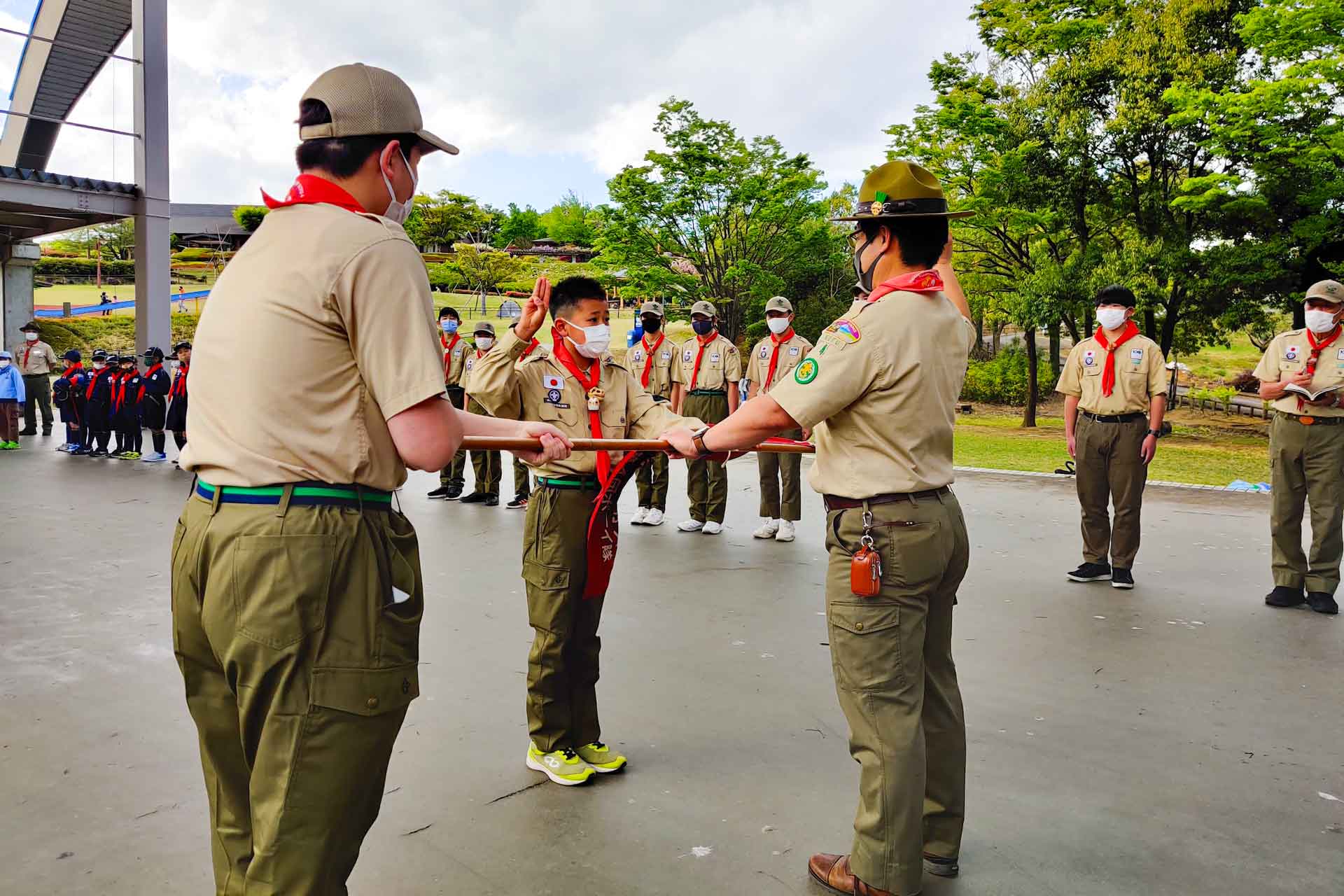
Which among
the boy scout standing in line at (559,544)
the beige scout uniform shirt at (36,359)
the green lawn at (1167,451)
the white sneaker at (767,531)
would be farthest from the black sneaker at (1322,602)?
the beige scout uniform shirt at (36,359)

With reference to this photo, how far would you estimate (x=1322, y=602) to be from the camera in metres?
6.04

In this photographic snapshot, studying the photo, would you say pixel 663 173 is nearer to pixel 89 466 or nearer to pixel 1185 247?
pixel 1185 247

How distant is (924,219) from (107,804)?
3330mm

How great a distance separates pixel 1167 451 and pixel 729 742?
50.0 ft

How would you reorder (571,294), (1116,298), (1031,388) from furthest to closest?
(1031,388), (1116,298), (571,294)

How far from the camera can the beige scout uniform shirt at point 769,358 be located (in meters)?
8.90

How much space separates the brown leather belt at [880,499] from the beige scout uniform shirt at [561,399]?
0.90m

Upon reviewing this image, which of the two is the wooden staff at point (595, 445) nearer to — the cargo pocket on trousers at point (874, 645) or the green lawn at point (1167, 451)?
the cargo pocket on trousers at point (874, 645)

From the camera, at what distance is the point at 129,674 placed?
4.56m

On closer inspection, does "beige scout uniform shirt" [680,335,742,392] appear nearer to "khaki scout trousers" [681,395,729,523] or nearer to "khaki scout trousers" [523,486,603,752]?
"khaki scout trousers" [681,395,729,523]

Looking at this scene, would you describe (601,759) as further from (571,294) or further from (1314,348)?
(1314,348)

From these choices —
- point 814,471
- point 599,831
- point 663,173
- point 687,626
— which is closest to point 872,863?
point 599,831

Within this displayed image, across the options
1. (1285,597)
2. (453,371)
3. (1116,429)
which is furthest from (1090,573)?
(453,371)

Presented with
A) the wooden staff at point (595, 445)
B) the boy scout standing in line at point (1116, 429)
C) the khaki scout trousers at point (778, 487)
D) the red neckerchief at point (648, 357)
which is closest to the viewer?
the wooden staff at point (595, 445)
